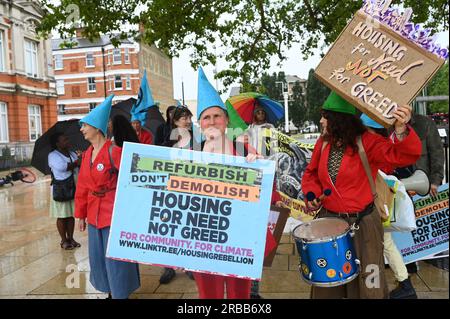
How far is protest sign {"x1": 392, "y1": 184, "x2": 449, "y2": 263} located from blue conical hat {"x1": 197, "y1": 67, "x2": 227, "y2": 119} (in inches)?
97.6

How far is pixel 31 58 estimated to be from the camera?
98.9 feet

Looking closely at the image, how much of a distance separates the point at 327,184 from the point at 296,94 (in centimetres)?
5980

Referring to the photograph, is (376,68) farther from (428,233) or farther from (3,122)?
(3,122)

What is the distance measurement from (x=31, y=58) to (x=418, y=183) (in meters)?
31.2

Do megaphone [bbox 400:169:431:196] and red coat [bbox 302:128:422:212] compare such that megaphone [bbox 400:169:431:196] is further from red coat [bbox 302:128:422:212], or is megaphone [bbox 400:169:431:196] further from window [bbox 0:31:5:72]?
window [bbox 0:31:5:72]

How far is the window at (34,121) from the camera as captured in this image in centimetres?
3009

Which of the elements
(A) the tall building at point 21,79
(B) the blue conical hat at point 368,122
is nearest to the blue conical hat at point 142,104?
(B) the blue conical hat at point 368,122

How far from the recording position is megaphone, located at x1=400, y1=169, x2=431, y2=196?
4059 millimetres

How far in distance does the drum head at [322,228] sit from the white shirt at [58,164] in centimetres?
405

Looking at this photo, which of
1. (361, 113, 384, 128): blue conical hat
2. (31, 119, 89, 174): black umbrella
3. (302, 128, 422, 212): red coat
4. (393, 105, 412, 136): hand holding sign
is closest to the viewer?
(393, 105, 412, 136): hand holding sign

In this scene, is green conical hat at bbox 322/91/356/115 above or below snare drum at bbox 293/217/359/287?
above

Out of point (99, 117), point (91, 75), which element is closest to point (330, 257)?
point (99, 117)

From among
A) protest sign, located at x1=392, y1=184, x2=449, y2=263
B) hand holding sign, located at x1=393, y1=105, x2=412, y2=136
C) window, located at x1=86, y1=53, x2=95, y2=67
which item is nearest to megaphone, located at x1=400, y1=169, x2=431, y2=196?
protest sign, located at x1=392, y1=184, x2=449, y2=263
